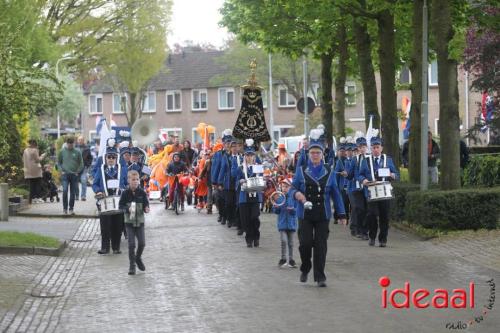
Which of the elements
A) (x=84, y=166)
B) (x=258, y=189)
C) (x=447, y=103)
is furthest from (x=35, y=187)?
(x=447, y=103)

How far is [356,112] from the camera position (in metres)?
73.7

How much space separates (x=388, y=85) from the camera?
25.9 m

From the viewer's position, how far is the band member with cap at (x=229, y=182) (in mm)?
21328

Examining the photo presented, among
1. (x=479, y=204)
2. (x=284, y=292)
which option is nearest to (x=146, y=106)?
(x=479, y=204)

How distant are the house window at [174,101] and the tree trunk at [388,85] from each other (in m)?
57.2

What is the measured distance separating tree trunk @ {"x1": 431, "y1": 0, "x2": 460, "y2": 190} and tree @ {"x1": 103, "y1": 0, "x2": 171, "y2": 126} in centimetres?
3201

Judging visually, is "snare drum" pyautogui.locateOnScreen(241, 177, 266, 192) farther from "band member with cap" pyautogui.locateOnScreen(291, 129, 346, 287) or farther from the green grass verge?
"band member with cap" pyautogui.locateOnScreen(291, 129, 346, 287)

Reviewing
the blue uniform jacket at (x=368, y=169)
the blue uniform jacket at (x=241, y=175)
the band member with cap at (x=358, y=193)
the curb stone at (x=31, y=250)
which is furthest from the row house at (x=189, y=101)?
the curb stone at (x=31, y=250)

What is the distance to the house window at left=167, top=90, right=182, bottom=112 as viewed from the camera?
272 ft

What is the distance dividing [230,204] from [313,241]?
8725mm

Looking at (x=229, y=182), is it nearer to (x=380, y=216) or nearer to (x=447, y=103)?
(x=380, y=216)

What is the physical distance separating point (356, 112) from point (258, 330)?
210ft

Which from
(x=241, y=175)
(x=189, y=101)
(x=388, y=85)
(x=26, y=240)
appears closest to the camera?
(x=26, y=240)

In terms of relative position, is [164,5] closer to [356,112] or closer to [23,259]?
[356,112]
